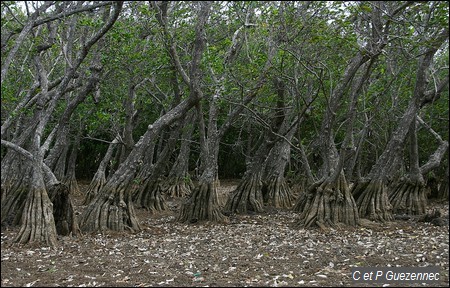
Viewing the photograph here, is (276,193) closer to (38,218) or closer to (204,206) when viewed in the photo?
(204,206)

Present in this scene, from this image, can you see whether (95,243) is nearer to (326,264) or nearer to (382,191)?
(326,264)

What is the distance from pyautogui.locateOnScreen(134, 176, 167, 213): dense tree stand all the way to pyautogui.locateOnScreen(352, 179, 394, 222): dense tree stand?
230 inches

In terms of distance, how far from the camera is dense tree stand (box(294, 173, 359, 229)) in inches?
390

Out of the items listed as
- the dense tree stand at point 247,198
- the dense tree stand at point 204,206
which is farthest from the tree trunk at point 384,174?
the dense tree stand at point 204,206

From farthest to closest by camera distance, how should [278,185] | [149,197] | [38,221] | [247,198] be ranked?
[278,185] < [149,197] < [247,198] < [38,221]

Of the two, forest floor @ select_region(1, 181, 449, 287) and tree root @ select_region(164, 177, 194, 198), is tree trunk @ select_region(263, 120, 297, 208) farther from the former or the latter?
tree root @ select_region(164, 177, 194, 198)

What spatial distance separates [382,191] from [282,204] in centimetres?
424

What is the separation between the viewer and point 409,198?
12281mm

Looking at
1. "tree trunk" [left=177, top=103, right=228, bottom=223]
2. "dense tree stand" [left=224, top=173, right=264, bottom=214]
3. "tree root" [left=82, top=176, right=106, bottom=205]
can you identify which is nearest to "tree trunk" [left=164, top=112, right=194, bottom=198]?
"tree root" [left=82, top=176, right=106, bottom=205]

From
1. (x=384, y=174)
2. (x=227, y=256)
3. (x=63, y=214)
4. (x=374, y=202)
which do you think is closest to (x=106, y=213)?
(x=63, y=214)

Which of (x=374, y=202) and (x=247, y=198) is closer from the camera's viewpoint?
(x=374, y=202)

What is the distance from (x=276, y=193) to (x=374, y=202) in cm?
430

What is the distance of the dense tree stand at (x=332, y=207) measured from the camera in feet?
32.5

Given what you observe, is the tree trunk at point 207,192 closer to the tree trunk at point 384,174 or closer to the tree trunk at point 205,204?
the tree trunk at point 205,204
